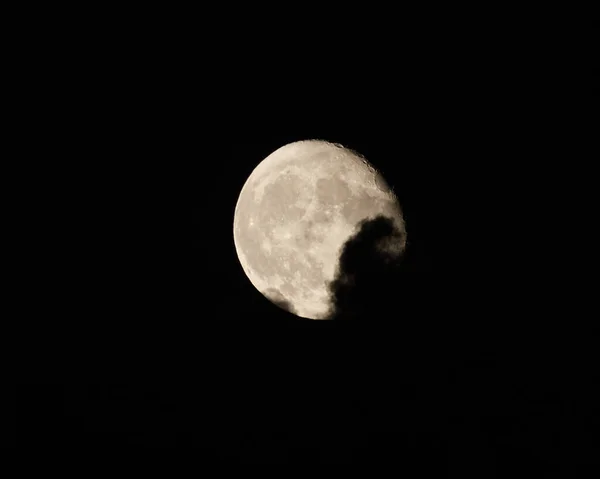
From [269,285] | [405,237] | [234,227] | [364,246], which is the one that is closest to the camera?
[364,246]

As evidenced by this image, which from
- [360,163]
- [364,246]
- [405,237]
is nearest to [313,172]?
[360,163]

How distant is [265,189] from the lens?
3.18 metres

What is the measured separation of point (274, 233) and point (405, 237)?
111 cm

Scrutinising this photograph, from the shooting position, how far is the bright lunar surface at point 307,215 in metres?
2.93

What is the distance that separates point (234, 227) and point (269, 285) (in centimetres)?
69

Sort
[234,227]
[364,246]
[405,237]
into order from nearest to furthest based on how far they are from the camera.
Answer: [364,246] → [405,237] → [234,227]

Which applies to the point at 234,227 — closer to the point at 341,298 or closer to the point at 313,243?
the point at 313,243

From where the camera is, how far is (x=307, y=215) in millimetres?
2928

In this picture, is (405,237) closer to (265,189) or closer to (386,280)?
(386,280)

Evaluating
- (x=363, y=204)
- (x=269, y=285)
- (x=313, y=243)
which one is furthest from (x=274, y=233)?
(x=363, y=204)

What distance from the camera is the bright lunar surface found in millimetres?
2930

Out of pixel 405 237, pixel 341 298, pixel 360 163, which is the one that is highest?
pixel 360 163

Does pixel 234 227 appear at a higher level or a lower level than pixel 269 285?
higher

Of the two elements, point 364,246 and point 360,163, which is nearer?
point 364,246
